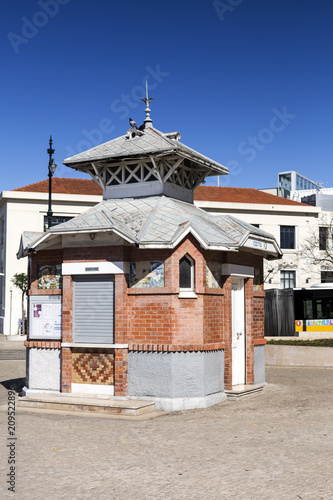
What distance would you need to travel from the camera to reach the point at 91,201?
45.1m

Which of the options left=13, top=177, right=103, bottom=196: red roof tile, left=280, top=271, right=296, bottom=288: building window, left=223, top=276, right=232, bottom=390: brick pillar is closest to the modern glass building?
left=280, top=271, right=296, bottom=288: building window

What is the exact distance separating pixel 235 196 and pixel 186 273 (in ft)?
130

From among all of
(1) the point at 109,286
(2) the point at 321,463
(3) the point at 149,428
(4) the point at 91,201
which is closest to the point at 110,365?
(1) the point at 109,286

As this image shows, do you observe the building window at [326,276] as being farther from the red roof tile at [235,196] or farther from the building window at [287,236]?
the red roof tile at [235,196]

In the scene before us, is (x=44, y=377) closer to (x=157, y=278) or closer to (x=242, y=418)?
(x=157, y=278)

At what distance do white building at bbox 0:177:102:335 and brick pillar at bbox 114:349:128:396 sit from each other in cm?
3161

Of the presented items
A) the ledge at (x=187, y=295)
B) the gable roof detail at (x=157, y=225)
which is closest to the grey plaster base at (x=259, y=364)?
the gable roof detail at (x=157, y=225)

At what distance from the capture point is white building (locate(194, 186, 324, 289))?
4912 centimetres

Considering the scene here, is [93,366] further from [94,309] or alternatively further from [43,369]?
[43,369]

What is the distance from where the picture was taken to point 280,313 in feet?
113

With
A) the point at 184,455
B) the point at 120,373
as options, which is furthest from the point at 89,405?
the point at 184,455

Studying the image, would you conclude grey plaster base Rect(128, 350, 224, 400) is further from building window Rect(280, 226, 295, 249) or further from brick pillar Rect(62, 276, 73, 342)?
building window Rect(280, 226, 295, 249)

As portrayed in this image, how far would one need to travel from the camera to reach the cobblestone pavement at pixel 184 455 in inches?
276

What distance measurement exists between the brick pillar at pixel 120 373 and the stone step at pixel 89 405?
23 cm
